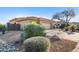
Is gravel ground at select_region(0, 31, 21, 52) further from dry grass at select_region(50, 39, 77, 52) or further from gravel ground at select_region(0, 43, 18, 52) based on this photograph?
dry grass at select_region(50, 39, 77, 52)

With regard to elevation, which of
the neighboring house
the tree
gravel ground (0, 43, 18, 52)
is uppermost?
the tree

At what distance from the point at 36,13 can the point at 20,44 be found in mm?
369

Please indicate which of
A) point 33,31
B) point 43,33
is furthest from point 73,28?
point 33,31

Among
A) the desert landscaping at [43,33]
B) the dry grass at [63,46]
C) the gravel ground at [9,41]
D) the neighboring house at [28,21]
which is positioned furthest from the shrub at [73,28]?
the gravel ground at [9,41]

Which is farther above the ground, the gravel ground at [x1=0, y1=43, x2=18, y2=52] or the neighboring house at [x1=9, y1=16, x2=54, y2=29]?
the neighboring house at [x1=9, y1=16, x2=54, y2=29]

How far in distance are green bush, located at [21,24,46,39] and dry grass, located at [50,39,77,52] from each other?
0.55 feet

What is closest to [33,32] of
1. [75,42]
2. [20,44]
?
[20,44]

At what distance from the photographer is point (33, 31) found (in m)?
3.27

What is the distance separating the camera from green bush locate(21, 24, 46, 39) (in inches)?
129

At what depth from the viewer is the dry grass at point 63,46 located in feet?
10.7

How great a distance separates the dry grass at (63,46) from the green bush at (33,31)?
0.55 ft

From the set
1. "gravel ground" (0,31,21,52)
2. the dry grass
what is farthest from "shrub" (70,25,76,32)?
"gravel ground" (0,31,21,52)
